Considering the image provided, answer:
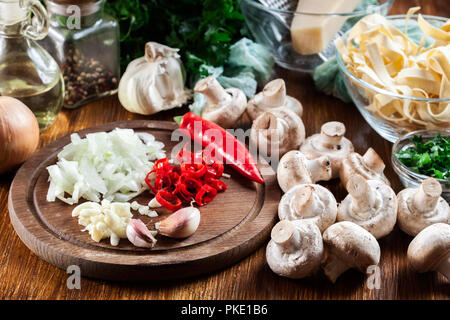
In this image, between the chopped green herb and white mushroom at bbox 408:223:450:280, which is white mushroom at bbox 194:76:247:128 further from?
white mushroom at bbox 408:223:450:280

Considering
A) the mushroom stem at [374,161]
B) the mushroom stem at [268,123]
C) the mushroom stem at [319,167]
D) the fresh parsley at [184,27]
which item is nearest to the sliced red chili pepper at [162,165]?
the mushroom stem at [268,123]

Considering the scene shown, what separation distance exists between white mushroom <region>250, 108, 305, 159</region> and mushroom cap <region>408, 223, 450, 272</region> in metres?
0.66

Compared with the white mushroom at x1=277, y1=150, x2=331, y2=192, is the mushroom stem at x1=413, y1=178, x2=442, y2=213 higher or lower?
higher

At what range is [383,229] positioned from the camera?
5.93 ft

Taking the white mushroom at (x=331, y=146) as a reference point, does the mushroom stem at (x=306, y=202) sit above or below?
above

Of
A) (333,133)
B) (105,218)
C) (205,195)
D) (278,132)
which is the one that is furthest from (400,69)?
(105,218)

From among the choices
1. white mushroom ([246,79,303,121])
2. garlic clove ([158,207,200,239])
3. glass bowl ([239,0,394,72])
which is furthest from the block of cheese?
garlic clove ([158,207,200,239])

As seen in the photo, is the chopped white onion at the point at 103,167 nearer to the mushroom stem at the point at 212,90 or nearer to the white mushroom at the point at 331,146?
the mushroom stem at the point at 212,90

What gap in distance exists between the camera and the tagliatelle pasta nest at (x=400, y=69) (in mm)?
2141

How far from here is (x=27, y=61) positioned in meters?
2.30

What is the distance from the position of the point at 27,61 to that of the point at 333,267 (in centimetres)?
144

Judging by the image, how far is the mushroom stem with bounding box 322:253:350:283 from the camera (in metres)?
1.70

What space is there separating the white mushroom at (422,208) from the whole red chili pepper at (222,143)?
20.1 inches
